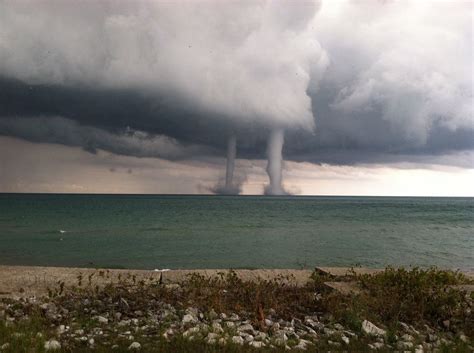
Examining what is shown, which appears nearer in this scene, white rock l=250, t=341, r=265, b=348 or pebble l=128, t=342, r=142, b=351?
pebble l=128, t=342, r=142, b=351

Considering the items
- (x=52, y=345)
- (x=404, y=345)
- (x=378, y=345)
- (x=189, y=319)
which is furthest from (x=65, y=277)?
(x=404, y=345)

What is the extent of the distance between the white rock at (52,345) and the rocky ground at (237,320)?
2cm

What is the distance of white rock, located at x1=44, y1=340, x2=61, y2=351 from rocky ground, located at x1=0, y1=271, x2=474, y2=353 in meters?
0.02

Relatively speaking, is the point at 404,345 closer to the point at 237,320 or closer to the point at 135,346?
the point at 237,320

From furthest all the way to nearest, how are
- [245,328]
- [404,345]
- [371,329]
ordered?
[371,329] → [245,328] → [404,345]

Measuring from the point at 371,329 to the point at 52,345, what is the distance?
7549mm

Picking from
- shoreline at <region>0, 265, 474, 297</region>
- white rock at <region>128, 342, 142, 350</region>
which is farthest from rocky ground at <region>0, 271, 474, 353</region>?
shoreline at <region>0, 265, 474, 297</region>

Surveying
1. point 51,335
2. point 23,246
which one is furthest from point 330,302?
point 23,246

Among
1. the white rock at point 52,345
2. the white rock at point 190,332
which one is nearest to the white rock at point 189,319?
the white rock at point 190,332

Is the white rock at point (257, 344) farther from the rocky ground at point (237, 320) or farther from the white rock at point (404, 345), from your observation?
the white rock at point (404, 345)

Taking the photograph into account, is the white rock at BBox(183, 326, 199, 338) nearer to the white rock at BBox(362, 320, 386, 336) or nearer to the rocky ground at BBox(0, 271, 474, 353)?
the rocky ground at BBox(0, 271, 474, 353)

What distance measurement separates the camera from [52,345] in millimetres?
8828

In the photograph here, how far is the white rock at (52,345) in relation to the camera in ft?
28.5

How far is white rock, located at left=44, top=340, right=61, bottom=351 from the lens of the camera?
8.68m
